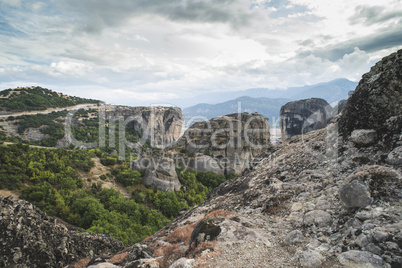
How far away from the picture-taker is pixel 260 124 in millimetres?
62656

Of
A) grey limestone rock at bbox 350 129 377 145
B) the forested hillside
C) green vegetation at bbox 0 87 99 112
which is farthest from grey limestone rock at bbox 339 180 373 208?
green vegetation at bbox 0 87 99 112

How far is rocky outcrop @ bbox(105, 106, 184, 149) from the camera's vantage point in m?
111

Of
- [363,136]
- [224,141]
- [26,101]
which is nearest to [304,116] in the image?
[224,141]

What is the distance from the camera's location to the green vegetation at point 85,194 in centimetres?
2483

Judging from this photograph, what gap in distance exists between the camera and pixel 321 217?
18.3ft

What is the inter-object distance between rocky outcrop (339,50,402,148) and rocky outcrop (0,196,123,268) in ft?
46.2

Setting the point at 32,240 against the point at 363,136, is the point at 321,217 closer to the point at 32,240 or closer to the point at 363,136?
the point at 363,136

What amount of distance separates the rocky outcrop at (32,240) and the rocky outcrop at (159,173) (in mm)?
28018

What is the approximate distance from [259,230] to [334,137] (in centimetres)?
561

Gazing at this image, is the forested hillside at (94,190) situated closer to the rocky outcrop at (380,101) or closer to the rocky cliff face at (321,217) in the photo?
the rocky cliff face at (321,217)

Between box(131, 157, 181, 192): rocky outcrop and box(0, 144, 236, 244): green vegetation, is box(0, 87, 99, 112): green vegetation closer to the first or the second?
box(0, 144, 236, 244): green vegetation

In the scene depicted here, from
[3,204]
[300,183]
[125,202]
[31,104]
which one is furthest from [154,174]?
[31,104]

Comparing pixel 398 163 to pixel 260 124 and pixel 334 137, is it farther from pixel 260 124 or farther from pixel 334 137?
pixel 260 124

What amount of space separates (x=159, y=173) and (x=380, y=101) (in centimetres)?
3728
